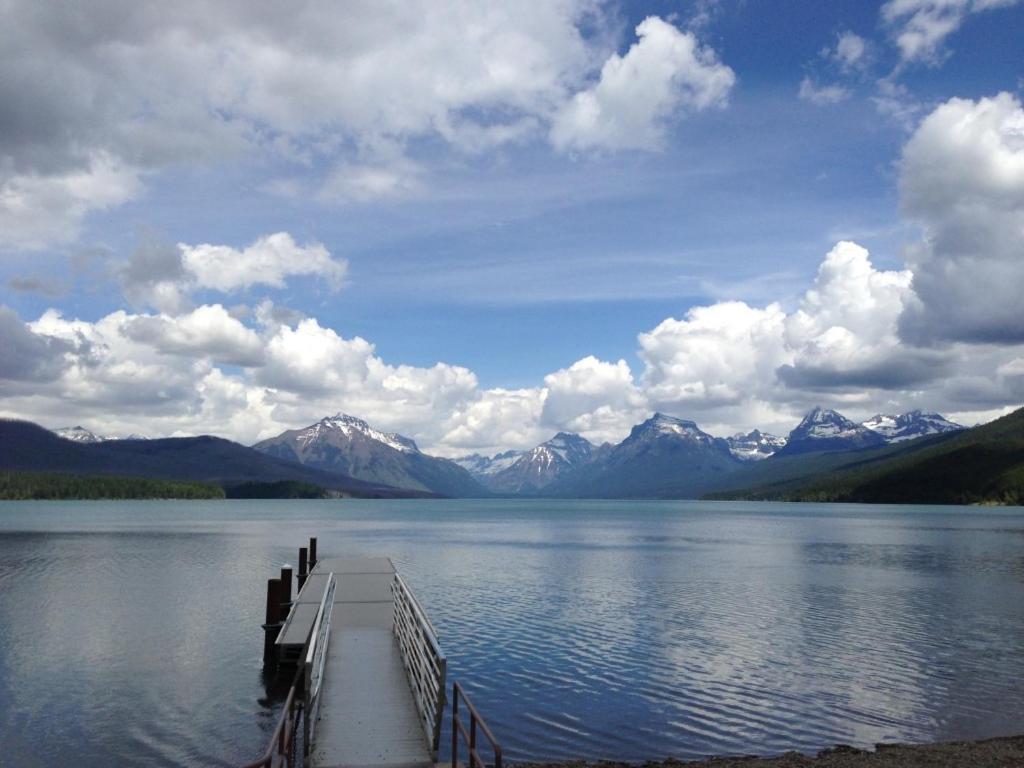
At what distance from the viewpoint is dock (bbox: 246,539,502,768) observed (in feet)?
52.0

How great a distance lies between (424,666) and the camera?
60.0 feet

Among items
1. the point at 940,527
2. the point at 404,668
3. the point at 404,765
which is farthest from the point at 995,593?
the point at 940,527

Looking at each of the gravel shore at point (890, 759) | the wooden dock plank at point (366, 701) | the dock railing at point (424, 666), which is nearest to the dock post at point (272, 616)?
the wooden dock plank at point (366, 701)

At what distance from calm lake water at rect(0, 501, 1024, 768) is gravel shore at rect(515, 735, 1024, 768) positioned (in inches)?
52.5

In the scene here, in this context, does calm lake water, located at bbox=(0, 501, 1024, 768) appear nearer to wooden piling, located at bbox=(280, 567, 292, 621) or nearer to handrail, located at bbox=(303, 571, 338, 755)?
wooden piling, located at bbox=(280, 567, 292, 621)

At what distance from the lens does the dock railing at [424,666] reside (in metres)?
16.2

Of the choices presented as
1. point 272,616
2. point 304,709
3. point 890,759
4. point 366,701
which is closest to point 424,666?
point 366,701

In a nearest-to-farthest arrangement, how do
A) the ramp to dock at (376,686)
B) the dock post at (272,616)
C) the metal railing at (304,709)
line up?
the metal railing at (304,709), the ramp to dock at (376,686), the dock post at (272,616)

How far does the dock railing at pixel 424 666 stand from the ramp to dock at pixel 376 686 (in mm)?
21

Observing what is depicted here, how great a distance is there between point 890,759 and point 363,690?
47.5 feet

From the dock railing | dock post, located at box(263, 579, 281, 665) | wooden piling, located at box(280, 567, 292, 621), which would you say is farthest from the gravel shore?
wooden piling, located at box(280, 567, 292, 621)

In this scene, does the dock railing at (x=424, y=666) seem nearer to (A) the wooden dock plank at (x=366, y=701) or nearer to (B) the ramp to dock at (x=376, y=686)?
(B) the ramp to dock at (x=376, y=686)

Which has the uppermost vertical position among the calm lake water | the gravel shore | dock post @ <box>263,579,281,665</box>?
dock post @ <box>263,579,281,665</box>

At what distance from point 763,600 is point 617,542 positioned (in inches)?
2394
